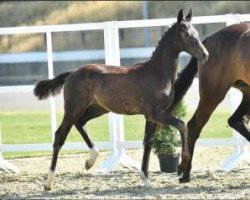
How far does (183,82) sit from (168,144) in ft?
3.70

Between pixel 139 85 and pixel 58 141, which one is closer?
pixel 139 85

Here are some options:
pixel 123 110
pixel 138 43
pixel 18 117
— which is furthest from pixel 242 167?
pixel 138 43

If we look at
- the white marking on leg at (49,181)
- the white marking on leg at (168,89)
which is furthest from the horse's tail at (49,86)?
the white marking on leg at (168,89)

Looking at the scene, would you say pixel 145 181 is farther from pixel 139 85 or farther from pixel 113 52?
pixel 113 52

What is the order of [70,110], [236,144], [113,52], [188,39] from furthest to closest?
[113,52], [236,144], [70,110], [188,39]

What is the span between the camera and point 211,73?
8.41m

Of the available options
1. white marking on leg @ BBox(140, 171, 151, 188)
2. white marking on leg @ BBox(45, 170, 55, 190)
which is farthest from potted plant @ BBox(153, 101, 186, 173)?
white marking on leg @ BBox(45, 170, 55, 190)

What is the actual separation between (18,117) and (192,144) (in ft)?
24.9

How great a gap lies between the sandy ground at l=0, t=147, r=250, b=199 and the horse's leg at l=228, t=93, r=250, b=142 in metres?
0.55

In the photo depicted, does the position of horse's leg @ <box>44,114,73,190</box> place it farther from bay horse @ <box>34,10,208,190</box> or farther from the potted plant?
the potted plant

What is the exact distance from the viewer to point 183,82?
8492 mm

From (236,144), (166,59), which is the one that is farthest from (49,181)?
(236,144)

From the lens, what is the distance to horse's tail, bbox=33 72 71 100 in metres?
8.27

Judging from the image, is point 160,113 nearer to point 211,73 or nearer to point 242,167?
point 211,73
